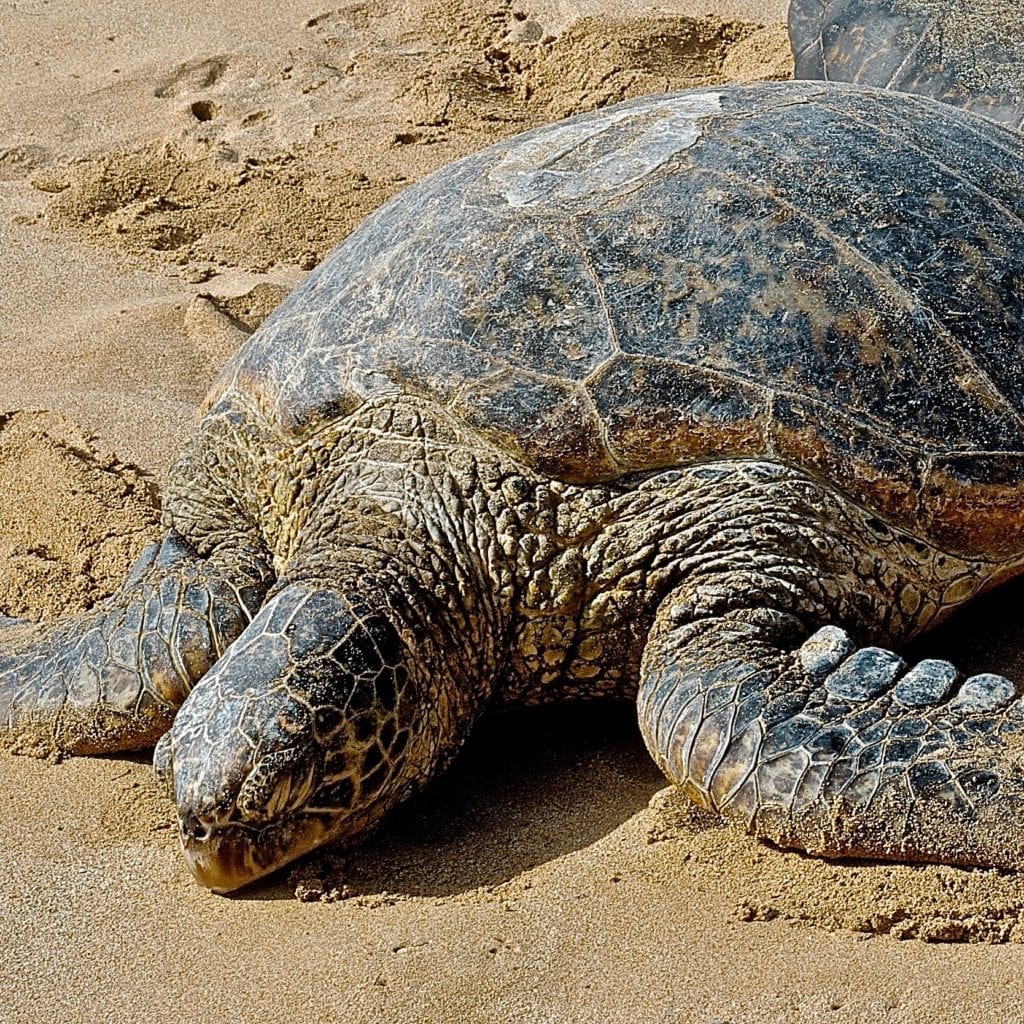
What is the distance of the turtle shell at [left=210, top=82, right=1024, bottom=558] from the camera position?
3.28m

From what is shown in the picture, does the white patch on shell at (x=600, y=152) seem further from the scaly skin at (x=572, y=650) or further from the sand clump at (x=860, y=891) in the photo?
the sand clump at (x=860, y=891)

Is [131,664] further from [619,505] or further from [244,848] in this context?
[619,505]

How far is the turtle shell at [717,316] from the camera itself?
3.28m

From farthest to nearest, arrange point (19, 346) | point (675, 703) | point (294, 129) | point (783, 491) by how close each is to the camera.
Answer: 1. point (294, 129)
2. point (19, 346)
3. point (783, 491)
4. point (675, 703)

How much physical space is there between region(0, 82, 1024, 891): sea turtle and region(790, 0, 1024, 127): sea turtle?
216 centimetres

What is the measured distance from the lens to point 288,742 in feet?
9.50

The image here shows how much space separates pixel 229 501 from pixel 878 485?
164 cm

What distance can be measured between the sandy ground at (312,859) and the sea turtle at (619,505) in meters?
0.13

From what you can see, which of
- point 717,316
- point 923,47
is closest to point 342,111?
point 923,47

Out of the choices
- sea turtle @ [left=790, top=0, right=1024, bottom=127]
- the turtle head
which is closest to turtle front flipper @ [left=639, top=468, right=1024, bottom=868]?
the turtle head

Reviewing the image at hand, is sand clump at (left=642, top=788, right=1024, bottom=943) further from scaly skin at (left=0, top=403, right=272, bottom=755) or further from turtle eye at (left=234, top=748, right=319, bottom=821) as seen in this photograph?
scaly skin at (left=0, top=403, right=272, bottom=755)

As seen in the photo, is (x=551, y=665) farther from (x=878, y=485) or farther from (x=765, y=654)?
(x=878, y=485)

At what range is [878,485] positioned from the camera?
3303 mm

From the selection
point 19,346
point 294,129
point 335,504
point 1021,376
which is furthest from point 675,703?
point 294,129
